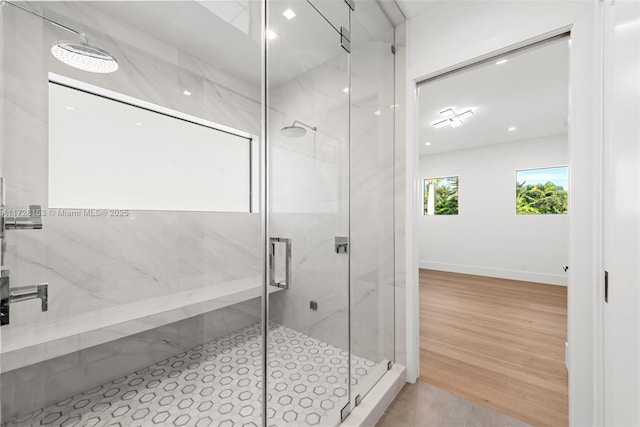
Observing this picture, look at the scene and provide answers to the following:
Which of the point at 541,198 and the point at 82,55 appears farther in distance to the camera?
the point at 541,198

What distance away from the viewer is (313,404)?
1.42 meters

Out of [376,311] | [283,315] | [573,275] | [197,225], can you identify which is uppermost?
[197,225]

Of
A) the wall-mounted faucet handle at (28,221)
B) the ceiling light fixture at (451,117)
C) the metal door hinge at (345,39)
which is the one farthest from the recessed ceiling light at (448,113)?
the wall-mounted faucet handle at (28,221)

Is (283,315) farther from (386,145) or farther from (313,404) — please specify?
(386,145)

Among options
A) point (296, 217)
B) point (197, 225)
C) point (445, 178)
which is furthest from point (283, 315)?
point (445, 178)

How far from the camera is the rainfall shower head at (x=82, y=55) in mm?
1412

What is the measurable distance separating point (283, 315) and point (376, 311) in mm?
819

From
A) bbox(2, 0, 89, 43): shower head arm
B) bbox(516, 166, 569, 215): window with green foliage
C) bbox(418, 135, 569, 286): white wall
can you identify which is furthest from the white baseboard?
bbox(2, 0, 89, 43): shower head arm

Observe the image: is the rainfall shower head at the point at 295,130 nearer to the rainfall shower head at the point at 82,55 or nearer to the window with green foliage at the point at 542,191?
the rainfall shower head at the point at 82,55

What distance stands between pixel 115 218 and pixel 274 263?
4.16 ft

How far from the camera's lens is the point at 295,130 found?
4.66 feet

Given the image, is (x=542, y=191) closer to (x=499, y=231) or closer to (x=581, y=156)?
(x=499, y=231)

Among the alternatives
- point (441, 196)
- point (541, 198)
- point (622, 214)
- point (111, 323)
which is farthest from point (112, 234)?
point (541, 198)

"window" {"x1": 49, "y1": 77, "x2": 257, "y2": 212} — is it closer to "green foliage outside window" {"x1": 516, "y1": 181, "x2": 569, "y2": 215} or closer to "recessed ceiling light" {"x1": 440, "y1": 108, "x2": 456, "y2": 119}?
"recessed ceiling light" {"x1": 440, "y1": 108, "x2": 456, "y2": 119}
